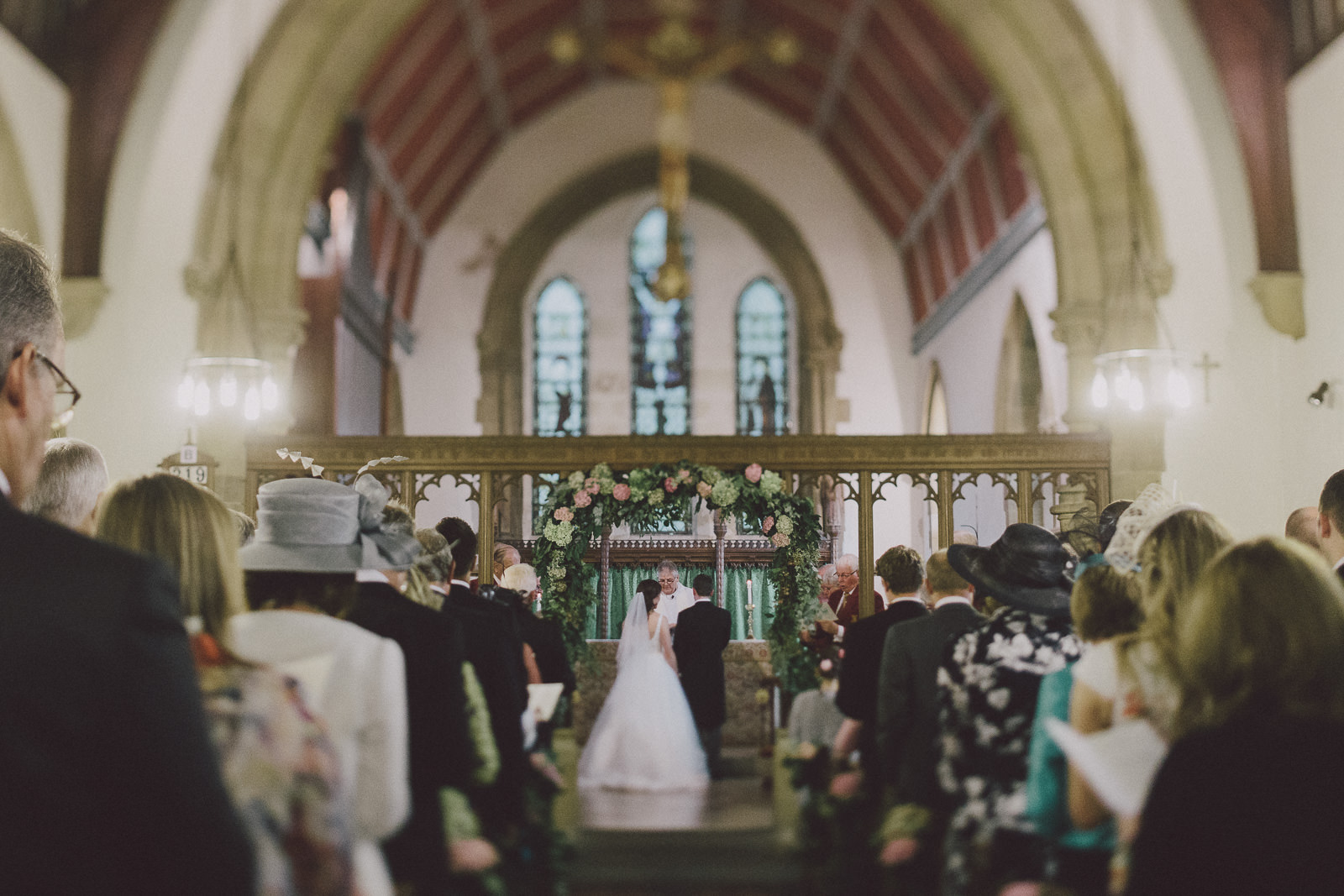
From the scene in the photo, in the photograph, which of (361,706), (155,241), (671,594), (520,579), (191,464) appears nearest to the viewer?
(361,706)

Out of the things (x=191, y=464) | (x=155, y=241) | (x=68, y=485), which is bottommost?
(x=68, y=485)

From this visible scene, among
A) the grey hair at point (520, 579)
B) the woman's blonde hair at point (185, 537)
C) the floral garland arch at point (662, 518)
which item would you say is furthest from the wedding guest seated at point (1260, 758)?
the floral garland arch at point (662, 518)

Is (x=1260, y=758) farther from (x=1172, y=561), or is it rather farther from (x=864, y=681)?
(x=864, y=681)

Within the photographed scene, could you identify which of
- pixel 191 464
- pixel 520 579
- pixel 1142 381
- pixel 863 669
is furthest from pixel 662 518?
pixel 863 669

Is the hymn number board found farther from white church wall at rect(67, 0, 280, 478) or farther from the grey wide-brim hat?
the grey wide-brim hat

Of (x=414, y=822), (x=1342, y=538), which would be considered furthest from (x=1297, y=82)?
(x=414, y=822)

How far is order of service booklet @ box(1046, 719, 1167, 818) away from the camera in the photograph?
5.22 ft

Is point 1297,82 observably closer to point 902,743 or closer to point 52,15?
point 902,743

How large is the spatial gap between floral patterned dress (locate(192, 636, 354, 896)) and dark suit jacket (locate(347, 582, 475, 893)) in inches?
21.3

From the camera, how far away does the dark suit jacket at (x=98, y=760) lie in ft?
3.46

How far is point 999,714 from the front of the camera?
2.55 m

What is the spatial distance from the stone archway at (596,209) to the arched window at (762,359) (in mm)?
388

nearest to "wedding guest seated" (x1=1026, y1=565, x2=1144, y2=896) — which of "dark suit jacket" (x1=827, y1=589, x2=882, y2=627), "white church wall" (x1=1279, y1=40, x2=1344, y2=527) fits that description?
"dark suit jacket" (x1=827, y1=589, x2=882, y2=627)

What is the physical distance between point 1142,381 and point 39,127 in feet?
23.5
